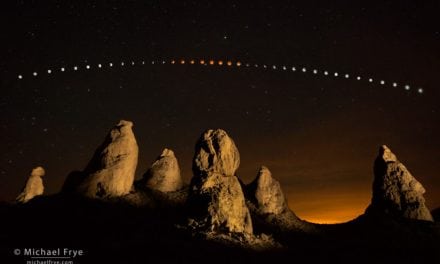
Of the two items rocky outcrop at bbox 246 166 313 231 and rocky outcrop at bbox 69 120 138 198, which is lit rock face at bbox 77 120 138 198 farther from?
rocky outcrop at bbox 246 166 313 231

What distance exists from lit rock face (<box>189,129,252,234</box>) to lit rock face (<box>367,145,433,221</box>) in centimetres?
2863

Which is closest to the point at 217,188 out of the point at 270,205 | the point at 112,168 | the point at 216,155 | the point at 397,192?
the point at 216,155

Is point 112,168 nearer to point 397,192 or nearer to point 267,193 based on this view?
point 267,193

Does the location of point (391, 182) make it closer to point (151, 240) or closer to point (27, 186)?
point (151, 240)

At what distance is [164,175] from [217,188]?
19955 mm

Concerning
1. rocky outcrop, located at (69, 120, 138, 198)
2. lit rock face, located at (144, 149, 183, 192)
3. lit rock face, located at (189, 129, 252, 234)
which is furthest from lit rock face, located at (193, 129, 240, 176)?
lit rock face, located at (144, 149, 183, 192)

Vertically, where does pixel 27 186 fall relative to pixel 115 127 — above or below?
below

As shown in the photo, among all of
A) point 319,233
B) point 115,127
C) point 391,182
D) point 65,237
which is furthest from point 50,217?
point 391,182

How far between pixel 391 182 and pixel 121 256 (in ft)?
138

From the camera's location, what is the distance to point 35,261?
20922mm

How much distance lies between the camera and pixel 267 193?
5109 cm

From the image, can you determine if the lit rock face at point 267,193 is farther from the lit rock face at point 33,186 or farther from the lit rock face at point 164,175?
the lit rock face at point 33,186

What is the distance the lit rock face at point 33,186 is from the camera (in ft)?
182

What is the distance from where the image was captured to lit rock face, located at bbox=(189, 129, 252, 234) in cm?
2836
